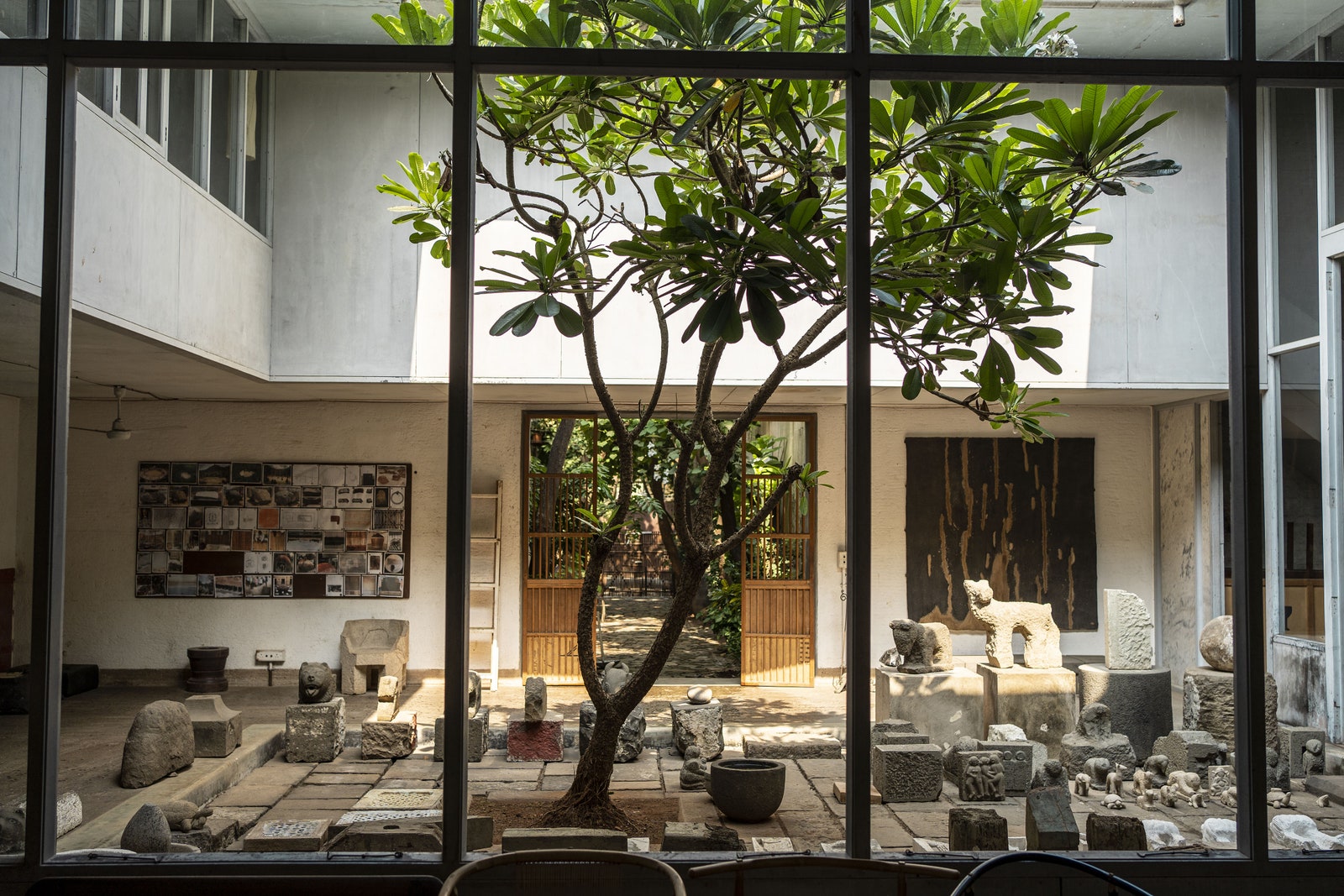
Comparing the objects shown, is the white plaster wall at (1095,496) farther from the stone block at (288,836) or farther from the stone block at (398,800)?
the stone block at (288,836)

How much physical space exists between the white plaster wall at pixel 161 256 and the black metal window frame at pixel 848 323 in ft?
8.12

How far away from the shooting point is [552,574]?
9.44 meters

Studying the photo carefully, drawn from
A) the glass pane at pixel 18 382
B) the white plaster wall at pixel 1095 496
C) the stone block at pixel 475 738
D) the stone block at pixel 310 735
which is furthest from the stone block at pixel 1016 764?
the glass pane at pixel 18 382

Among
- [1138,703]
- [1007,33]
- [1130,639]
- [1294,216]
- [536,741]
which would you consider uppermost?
[1294,216]

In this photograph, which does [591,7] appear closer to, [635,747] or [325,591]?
[635,747]

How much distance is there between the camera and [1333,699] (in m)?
6.86

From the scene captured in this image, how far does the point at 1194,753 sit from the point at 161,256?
6931 mm

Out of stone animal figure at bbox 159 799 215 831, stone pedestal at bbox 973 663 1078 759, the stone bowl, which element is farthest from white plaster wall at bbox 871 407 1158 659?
stone animal figure at bbox 159 799 215 831

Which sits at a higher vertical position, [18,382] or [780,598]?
[18,382]

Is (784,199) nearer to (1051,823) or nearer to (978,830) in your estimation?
(1051,823)

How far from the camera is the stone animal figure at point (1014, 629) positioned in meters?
7.31

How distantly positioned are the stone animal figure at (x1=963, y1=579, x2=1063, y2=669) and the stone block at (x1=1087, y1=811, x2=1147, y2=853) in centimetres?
393

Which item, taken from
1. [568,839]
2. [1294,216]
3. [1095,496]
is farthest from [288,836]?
[1095,496]

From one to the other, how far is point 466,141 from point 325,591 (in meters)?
7.81
